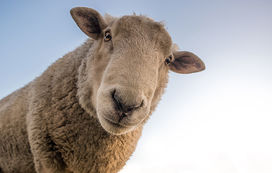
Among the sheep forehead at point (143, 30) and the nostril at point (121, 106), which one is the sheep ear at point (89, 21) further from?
the nostril at point (121, 106)

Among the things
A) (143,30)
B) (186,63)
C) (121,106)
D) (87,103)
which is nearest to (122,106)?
(121,106)

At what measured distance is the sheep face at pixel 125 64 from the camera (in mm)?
2561

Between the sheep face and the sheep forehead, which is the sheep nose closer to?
the sheep face

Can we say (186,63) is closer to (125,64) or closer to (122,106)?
(125,64)

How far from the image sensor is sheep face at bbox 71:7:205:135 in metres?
2.56

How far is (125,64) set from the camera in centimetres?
290

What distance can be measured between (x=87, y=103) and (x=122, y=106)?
103 centimetres

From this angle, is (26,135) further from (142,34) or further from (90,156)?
(142,34)

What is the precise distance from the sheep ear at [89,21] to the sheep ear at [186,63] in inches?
59.7

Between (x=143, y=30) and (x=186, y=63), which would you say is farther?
(x=186, y=63)

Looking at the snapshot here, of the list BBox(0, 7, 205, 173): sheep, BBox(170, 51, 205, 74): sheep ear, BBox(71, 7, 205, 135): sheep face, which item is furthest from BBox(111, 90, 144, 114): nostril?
BBox(170, 51, 205, 74): sheep ear

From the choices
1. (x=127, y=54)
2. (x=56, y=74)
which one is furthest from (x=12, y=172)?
(x=127, y=54)

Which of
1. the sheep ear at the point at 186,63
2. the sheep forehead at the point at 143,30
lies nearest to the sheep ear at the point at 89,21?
the sheep forehead at the point at 143,30

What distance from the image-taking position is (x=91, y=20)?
3.83m
